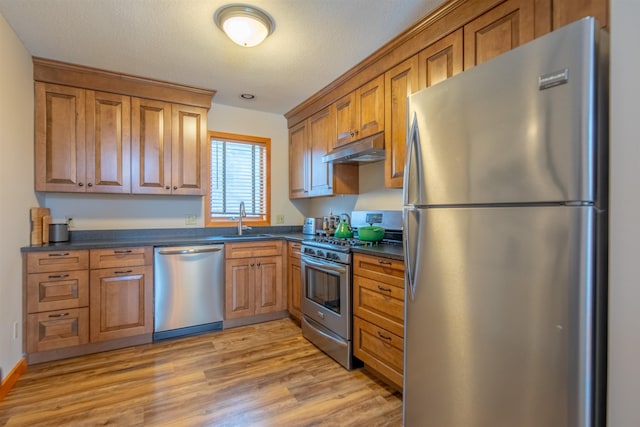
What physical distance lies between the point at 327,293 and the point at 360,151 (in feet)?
4.02

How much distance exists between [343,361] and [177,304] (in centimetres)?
161

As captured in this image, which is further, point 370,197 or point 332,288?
point 370,197

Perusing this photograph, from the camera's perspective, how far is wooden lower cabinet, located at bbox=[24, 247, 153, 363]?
242 centimetres

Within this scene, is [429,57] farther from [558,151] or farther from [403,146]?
[558,151]

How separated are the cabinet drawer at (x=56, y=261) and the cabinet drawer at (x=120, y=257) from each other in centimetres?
7

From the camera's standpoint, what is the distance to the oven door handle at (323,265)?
247 cm

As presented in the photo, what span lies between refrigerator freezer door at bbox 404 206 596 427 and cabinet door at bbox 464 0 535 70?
106cm

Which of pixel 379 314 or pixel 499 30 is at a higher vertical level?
pixel 499 30

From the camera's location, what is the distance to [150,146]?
10.1ft

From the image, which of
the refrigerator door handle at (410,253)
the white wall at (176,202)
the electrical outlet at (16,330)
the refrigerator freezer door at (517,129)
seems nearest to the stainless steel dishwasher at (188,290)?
the white wall at (176,202)

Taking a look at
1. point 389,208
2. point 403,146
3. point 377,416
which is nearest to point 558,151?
point 403,146

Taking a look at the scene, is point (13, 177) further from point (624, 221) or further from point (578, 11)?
point (578, 11)

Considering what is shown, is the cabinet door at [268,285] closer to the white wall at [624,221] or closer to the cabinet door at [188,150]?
the cabinet door at [188,150]

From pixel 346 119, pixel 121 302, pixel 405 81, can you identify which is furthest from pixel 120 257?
pixel 405 81
